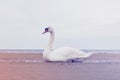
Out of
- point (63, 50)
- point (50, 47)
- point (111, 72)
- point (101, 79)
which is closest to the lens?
point (101, 79)

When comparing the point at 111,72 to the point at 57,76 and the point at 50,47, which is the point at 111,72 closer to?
the point at 57,76

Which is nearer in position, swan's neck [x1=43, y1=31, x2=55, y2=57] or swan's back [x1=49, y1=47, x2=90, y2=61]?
swan's back [x1=49, y1=47, x2=90, y2=61]

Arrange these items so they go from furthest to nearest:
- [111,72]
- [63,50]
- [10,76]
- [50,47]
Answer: [50,47] < [63,50] < [111,72] < [10,76]

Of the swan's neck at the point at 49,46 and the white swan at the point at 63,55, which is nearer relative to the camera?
the white swan at the point at 63,55

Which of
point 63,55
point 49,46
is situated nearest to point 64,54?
point 63,55

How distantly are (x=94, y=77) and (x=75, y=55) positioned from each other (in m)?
1.71

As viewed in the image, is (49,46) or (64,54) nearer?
(64,54)

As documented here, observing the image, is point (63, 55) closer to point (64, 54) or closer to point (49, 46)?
point (64, 54)

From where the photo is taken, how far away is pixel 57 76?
3607mm

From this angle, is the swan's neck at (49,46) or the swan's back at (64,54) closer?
the swan's back at (64,54)

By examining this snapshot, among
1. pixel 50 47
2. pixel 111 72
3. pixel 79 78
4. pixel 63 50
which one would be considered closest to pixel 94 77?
pixel 79 78

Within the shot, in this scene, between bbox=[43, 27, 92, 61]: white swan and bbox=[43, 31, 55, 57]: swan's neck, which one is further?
bbox=[43, 31, 55, 57]: swan's neck

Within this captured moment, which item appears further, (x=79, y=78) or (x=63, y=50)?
(x=63, y=50)

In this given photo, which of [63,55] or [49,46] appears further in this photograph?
[49,46]
